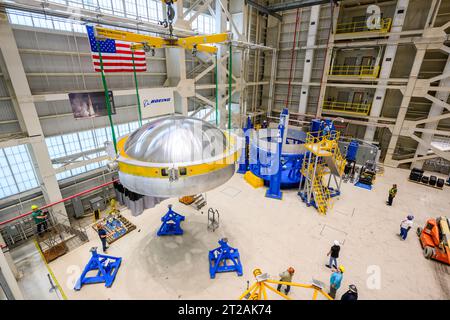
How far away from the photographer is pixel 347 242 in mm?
10234

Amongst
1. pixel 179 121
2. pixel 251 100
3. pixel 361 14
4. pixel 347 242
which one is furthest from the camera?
pixel 251 100

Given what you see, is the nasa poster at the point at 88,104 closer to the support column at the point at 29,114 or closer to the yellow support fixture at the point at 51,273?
the support column at the point at 29,114

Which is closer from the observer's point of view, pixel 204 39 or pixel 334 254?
pixel 204 39

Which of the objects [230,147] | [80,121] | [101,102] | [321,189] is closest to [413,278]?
[321,189]

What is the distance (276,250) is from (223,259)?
7.83ft

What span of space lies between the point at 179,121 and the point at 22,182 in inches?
380

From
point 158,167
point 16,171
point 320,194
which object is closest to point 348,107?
point 320,194

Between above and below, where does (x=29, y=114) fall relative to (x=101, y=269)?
above

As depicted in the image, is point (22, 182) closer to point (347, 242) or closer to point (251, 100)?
point (347, 242)

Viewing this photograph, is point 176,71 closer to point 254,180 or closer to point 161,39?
point 254,180

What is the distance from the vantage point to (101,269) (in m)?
8.27

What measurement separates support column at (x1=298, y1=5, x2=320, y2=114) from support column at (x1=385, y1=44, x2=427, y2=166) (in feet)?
25.1

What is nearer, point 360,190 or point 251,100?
point 360,190

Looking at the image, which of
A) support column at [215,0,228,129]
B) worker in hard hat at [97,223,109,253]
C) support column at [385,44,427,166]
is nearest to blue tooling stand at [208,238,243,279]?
worker in hard hat at [97,223,109,253]
